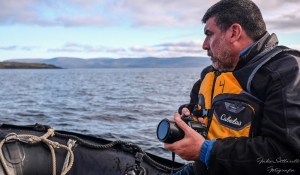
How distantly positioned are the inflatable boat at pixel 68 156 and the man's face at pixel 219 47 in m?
1.50

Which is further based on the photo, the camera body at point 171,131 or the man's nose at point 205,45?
the man's nose at point 205,45

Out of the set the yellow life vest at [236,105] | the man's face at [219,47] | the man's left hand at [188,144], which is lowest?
the man's left hand at [188,144]

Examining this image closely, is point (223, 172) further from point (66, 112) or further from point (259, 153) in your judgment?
point (66, 112)

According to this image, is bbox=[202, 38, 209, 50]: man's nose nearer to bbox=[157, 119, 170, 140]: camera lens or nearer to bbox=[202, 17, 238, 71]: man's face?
bbox=[202, 17, 238, 71]: man's face

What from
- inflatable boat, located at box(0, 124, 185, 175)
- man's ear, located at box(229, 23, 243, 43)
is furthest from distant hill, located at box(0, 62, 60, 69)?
man's ear, located at box(229, 23, 243, 43)

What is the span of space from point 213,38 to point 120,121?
10931 millimetres

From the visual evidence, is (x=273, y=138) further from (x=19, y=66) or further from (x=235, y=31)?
(x=19, y=66)

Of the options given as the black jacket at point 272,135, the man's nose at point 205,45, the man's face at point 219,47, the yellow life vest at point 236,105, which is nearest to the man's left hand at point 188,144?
the black jacket at point 272,135

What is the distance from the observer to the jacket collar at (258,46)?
116 inches

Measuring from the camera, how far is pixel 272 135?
8.35 ft

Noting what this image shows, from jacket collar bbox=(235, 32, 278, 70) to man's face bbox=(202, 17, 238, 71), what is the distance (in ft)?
0.39

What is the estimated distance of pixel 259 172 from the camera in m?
2.60

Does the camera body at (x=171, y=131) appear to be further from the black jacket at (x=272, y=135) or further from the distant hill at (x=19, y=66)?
the distant hill at (x=19, y=66)

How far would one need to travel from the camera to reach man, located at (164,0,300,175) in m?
2.51
